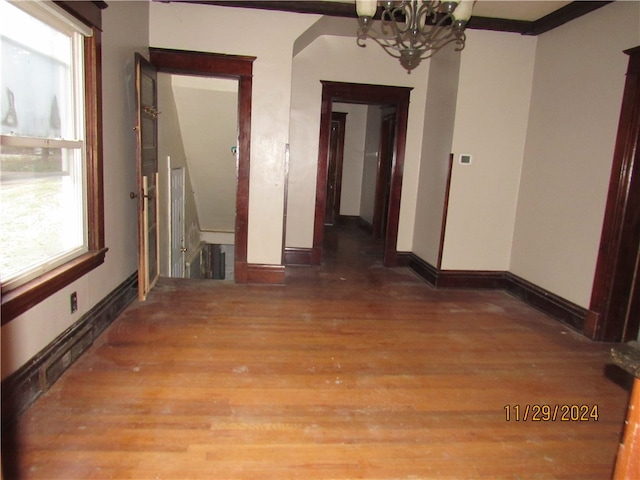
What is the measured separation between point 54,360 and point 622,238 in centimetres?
413

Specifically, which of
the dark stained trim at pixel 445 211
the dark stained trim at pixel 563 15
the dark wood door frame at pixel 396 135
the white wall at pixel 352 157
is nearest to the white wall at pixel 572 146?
the dark stained trim at pixel 563 15

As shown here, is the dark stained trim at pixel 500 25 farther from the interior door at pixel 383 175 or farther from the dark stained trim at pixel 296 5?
the interior door at pixel 383 175

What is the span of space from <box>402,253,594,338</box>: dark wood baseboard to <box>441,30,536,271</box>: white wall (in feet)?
0.30

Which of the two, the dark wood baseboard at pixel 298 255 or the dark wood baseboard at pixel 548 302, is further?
the dark wood baseboard at pixel 298 255

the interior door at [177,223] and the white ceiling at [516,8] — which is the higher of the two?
the white ceiling at [516,8]

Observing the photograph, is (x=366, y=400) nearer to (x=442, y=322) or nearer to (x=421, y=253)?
(x=442, y=322)

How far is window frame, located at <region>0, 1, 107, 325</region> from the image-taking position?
2.72 m

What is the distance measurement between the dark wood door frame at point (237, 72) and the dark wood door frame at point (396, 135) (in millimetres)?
1317

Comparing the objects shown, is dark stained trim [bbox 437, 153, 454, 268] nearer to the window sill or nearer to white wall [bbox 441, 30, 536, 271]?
white wall [bbox 441, 30, 536, 271]

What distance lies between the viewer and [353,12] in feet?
14.2

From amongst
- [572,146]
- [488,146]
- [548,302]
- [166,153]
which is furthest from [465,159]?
[166,153]

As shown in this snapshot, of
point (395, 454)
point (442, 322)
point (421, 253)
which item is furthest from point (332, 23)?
point (395, 454)

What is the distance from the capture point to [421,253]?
18.1 feet

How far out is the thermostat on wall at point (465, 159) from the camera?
4.78 meters
